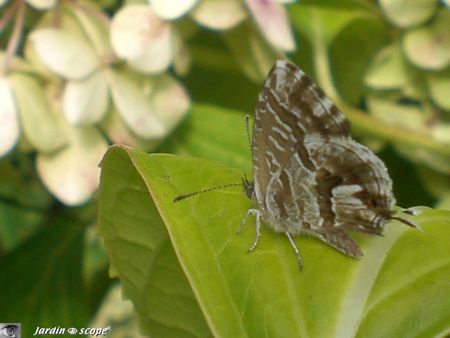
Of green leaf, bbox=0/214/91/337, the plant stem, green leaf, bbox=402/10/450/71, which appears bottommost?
green leaf, bbox=0/214/91/337

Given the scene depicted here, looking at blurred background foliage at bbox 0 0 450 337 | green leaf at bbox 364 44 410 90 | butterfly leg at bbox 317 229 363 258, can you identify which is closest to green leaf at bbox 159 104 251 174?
blurred background foliage at bbox 0 0 450 337

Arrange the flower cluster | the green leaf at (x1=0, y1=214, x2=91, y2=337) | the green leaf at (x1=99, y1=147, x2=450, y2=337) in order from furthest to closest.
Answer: the green leaf at (x1=0, y1=214, x2=91, y2=337), the flower cluster, the green leaf at (x1=99, y1=147, x2=450, y2=337)

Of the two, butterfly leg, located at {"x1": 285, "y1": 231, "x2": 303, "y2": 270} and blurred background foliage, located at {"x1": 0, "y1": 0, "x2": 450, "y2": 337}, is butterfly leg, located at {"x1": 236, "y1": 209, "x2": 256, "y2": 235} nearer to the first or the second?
butterfly leg, located at {"x1": 285, "y1": 231, "x2": 303, "y2": 270}

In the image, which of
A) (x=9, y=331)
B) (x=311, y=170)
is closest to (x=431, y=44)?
(x=311, y=170)

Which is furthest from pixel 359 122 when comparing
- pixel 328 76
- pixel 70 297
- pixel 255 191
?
pixel 70 297

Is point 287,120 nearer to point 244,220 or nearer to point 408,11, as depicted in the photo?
point 244,220

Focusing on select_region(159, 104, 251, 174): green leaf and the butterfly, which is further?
select_region(159, 104, 251, 174): green leaf

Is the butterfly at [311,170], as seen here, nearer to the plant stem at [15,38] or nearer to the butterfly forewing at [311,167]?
the butterfly forewing at [311,167]
